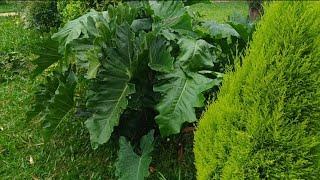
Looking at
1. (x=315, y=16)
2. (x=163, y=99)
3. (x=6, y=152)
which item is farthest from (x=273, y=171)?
(x=6, y=152)

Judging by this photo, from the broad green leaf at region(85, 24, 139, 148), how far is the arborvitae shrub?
1.37m

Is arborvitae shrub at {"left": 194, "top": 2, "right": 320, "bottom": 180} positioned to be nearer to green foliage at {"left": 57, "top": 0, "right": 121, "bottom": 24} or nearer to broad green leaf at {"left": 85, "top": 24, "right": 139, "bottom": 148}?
broad green leaf at {"left": 85, "top": 24, "right": 139, "bottom": 148}

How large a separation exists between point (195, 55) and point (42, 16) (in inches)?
241

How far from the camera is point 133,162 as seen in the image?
11.4 feet

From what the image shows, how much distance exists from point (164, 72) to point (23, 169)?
4.83ft

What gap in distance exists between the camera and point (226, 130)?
2336mm

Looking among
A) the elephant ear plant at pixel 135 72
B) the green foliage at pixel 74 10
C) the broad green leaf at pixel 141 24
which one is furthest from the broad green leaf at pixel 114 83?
the green foliage at pixel 74 10

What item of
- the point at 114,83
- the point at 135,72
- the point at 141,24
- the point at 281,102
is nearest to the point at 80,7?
the point at 141,24

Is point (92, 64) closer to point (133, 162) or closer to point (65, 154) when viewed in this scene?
point (133, 162)

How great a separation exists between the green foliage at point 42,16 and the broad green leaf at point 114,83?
5669 millimetres

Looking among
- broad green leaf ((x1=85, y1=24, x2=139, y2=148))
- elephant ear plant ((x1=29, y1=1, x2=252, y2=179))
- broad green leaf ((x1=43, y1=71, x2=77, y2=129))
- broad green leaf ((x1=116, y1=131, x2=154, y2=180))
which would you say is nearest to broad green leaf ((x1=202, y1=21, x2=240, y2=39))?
elephant ear plant ((x1=29, y1=1, x2=252, y2=179))

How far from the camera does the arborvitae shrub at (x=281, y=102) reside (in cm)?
215

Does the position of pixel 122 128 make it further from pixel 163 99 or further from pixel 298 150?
pixel 298 150

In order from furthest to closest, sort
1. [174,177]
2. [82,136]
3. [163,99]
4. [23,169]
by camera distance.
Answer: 1. [82,136]
2. [23,169]
3. [174,177]
4. [163,99]
